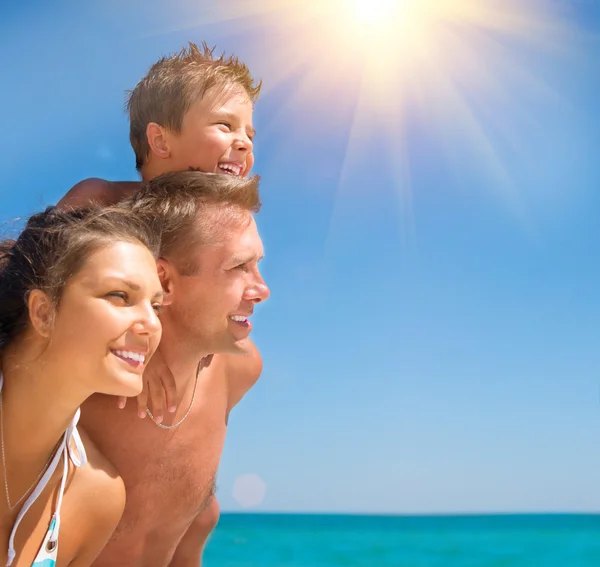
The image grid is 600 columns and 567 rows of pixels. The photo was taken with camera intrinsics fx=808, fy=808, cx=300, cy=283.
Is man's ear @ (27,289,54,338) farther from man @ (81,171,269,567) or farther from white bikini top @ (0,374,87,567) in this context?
man @ (81,171,269,567)

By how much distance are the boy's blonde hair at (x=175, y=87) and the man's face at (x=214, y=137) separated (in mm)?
58

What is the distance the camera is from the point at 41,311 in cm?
337

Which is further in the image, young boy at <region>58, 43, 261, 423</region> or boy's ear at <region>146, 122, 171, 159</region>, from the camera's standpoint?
boy's ear at <region>146, 122, 171, 159</region>

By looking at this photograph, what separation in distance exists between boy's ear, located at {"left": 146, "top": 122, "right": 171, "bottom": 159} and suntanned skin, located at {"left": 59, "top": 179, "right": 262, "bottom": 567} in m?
0.31

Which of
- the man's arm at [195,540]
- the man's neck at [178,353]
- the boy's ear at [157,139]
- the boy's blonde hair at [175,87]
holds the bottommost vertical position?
the man's arm at [195,540]

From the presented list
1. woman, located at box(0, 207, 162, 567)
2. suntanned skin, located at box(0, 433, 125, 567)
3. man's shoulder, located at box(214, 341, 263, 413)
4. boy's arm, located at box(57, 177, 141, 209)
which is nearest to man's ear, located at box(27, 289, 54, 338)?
woman, located at box(0, 207, 162, 567)

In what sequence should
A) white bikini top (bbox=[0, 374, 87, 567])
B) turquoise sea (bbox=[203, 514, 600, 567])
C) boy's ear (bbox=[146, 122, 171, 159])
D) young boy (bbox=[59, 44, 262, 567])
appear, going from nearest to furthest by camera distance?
1. white bikini top (bbox=[0, 374, 87, 567])
2. young boy (bbox=[59, 44, 262, 567])
3. boy's ear (bbox=[146, 122, 171, 159])
4. turquoise sea (bbox=[203, 514, 600, 567])

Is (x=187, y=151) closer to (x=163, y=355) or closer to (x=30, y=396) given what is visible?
(x=163, y=355)

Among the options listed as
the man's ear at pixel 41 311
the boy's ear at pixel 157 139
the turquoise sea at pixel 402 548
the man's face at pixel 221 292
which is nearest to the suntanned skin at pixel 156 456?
the man's face at pixel 221 292

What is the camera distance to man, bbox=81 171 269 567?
13.1 feet

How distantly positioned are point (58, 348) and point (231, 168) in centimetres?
173

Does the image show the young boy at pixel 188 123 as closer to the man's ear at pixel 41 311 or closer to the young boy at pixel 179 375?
the young boy at pixel 179 375

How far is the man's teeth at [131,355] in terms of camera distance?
3.36 meters

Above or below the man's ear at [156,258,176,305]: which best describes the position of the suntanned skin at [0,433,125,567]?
below
